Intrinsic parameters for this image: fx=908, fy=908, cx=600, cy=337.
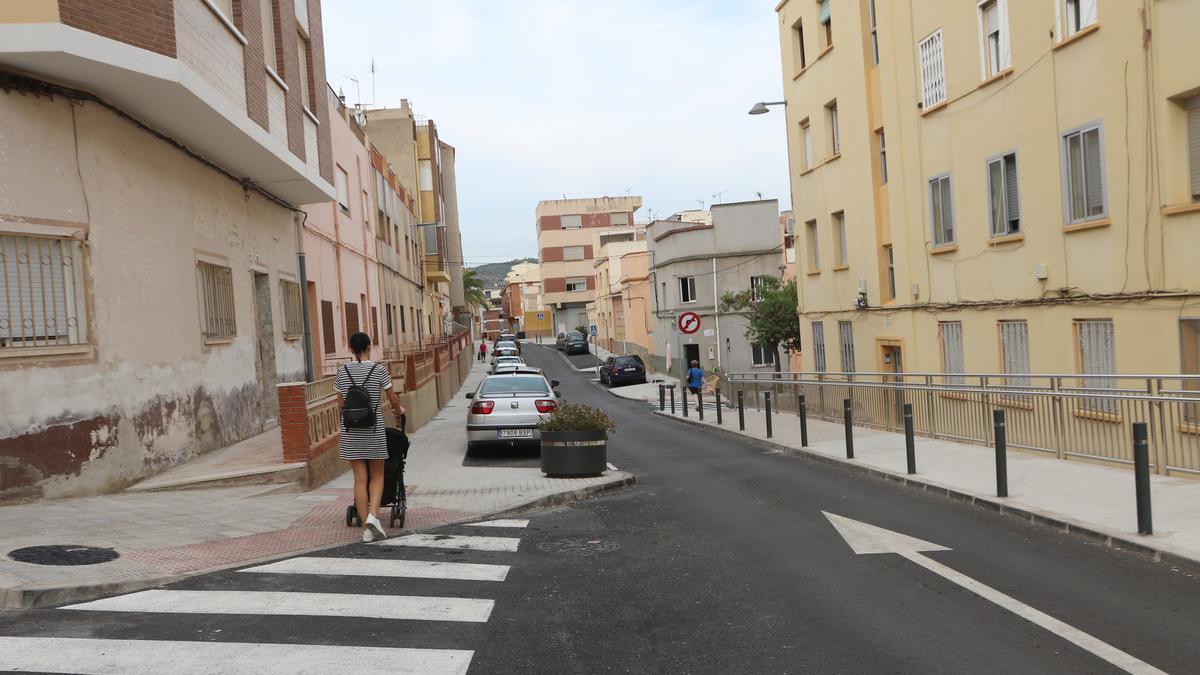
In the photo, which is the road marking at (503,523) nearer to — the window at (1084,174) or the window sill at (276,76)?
the window sill at (276,76)

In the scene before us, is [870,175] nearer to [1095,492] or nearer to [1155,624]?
[1095,492]

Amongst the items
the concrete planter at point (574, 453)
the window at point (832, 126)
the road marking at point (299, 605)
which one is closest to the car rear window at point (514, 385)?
the concrete planter at point (574, 453)

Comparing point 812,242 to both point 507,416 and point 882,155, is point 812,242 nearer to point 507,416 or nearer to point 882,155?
point 882,155

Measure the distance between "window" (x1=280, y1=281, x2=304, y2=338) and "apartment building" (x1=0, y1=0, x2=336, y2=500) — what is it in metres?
2.29

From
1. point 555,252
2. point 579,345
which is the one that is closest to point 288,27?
point 579,345

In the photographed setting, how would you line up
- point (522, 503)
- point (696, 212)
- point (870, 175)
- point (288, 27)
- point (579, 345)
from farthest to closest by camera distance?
point (696, 212) < point (579, 345) < point (870, 175) < point (288, 27) < point (522, 503)

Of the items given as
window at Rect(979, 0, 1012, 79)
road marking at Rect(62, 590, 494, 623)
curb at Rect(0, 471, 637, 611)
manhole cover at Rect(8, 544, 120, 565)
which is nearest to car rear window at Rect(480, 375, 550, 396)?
curb at Rect(0, 471, 637, 611)

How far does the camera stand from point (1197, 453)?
955 centimetres

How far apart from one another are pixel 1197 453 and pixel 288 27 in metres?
14.9

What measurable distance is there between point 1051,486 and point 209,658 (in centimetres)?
863

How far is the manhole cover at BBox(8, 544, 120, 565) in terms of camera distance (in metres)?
6.66

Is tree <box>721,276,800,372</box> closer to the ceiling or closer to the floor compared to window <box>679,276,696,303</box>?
closer to the floor

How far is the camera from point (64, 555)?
22.5 ft

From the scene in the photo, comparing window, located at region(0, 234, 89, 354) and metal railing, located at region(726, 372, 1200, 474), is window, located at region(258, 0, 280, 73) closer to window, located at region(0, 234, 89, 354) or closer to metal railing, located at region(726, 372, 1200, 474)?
window, located at region(0, 234, 89, 354)
